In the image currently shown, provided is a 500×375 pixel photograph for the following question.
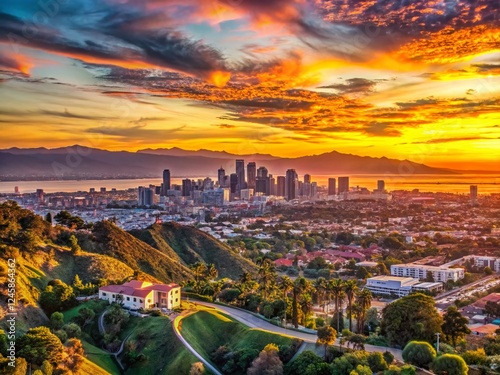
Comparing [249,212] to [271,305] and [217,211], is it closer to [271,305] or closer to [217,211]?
[217,211]

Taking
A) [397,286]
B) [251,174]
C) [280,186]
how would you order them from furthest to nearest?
[251,174] → [280,186] → [397,286]

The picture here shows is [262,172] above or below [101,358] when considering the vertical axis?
above

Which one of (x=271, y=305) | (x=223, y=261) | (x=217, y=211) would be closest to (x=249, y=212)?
(x=217, y=211)

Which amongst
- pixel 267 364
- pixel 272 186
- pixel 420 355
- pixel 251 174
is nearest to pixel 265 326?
pixel 267 364

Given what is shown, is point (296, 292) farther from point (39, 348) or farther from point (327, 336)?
point (39, 348)

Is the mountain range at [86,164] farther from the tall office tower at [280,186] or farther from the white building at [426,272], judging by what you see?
the white building at [426,272]
